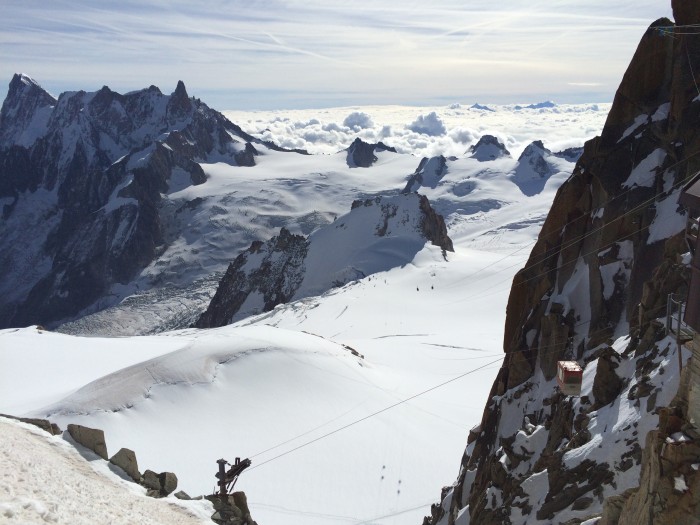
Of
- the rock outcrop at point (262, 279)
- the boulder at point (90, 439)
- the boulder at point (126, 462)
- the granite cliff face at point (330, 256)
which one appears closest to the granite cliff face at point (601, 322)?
the boulder at point (126, 462)

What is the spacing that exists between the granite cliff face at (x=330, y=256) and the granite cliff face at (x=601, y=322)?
74088 millimetres

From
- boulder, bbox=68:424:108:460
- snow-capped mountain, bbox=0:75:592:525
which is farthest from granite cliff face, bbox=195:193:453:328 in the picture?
boulder, bbox=68:424:108:460

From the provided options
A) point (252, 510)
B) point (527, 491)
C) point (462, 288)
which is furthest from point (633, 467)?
point (462, 288)

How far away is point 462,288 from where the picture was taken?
81.4m

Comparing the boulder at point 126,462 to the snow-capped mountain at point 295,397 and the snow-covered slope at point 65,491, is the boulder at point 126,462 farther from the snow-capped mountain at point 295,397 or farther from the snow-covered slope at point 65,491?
the snow-capped mountain at point 295,397

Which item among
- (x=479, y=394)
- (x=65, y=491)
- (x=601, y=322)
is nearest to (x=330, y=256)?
(x=479, y=394)

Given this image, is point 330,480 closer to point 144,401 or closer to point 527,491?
point 144,401

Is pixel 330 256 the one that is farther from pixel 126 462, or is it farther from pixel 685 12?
pixel 126 462

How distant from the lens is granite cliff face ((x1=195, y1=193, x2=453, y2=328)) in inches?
4006

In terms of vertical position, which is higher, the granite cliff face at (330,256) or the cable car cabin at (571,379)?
the cable car cabin at (571,379)

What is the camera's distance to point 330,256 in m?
109

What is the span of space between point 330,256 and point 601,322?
89052mm

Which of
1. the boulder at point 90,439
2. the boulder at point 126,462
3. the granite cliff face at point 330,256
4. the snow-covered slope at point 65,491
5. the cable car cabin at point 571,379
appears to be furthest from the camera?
the granite cliff face at point 330,256

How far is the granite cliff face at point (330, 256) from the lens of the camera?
102m
